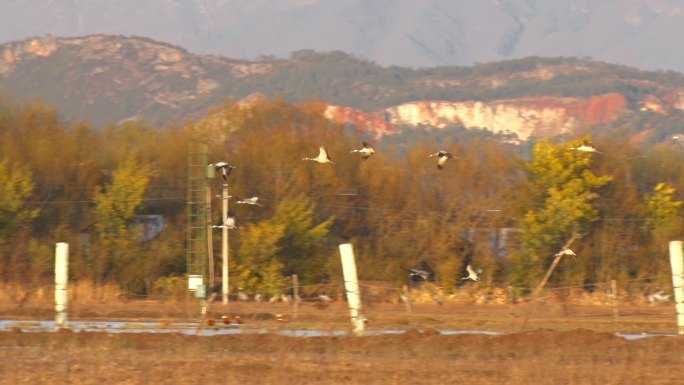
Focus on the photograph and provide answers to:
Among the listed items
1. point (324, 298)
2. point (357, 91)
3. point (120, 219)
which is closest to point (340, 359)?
point (324, 298)

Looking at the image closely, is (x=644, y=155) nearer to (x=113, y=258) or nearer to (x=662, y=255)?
(x=662, y=255)

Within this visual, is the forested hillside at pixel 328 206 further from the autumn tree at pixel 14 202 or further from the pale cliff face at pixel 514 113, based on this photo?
the pale cliff face at pixel 514 113

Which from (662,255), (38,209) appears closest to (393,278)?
(662,255)

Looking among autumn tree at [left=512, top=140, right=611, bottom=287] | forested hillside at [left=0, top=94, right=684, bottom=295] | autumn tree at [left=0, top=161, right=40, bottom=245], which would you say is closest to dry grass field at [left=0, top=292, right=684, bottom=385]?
forested hillside at [left=0, top=94, right=684, bottom=295]

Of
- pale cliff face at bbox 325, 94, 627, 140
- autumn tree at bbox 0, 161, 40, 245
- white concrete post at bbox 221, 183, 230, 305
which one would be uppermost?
pale cliff face at bbox 325, 94, 627, 140

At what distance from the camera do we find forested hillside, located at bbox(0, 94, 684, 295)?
42.2 meters

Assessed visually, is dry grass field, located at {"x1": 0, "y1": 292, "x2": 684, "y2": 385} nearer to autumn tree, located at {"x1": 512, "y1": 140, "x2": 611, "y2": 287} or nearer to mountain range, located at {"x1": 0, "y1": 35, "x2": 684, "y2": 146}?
autumn tree, located at {"x1": 512, "y1": 140, "x2": 611, "y2": 287}

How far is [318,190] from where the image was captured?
46.4 meters

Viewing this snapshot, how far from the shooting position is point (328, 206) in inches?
1839

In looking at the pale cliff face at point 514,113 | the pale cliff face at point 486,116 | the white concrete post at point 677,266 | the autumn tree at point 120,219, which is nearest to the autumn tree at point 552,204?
the autumn tree at point 120,219

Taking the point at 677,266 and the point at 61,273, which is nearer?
the point at 677,266

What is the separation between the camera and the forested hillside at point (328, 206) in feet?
139

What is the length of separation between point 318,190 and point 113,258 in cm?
865

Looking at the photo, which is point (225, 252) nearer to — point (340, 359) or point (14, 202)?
point (14, 202)
